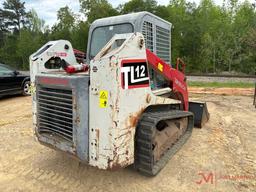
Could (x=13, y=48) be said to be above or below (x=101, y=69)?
above

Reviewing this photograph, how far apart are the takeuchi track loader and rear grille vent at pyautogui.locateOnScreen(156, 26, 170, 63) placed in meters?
0.10

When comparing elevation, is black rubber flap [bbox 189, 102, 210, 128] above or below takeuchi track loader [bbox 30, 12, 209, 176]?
below

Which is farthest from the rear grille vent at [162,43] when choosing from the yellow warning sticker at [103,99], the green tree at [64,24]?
the green tree at [64,24]

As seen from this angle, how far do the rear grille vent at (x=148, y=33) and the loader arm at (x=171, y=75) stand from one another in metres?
0.38

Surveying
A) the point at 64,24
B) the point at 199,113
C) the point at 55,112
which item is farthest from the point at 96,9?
the point at 55,112

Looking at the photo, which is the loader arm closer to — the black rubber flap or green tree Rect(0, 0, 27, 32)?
the black rubber flap

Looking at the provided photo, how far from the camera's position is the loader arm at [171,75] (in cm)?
375

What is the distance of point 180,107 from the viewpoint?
5.04 m

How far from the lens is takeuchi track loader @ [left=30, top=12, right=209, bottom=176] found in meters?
2.99

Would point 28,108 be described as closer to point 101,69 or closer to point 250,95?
point 101,69

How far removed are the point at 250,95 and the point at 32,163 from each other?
28.5 ft

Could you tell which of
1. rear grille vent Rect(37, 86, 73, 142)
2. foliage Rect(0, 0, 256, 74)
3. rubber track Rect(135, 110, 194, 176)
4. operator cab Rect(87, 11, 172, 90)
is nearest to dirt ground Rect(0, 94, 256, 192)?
rubber track Rect(135, 110, 194, 176)

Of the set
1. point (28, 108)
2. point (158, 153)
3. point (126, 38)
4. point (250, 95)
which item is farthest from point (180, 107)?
point (250, 95)

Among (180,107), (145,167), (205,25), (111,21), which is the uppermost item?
(205,25)
